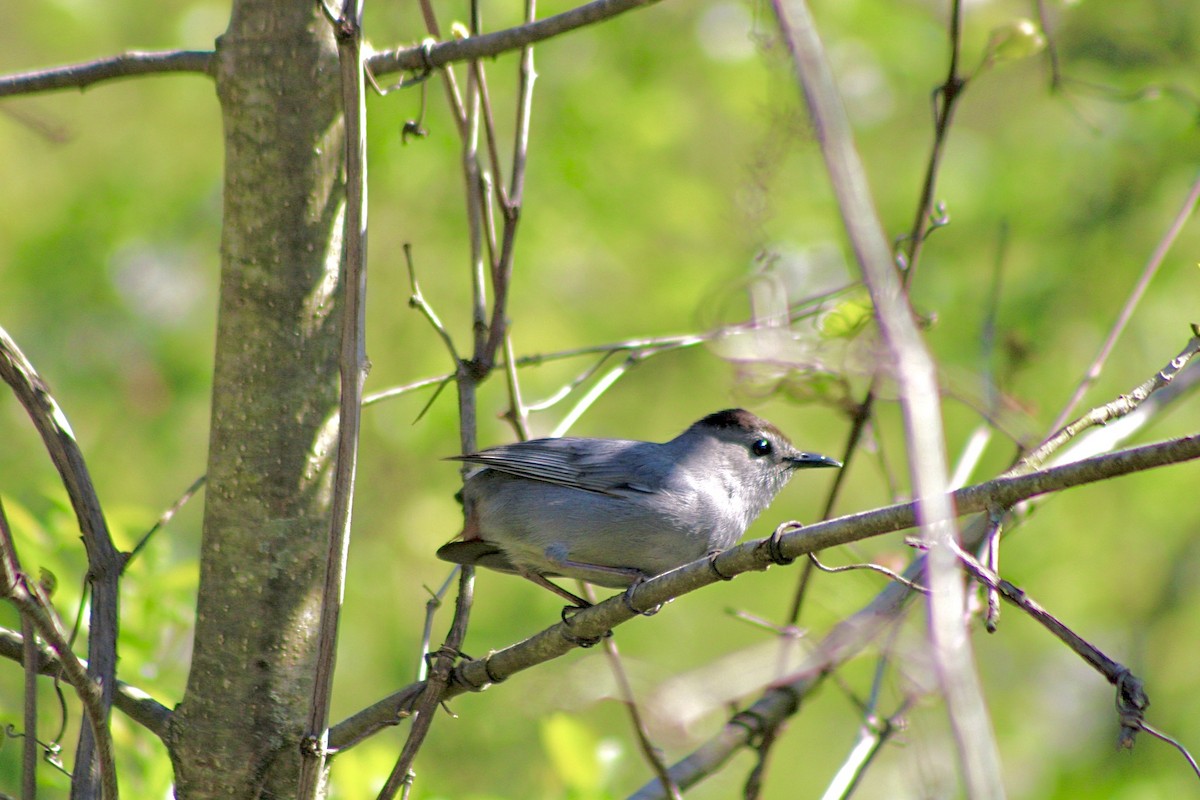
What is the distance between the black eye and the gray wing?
48 centimetres

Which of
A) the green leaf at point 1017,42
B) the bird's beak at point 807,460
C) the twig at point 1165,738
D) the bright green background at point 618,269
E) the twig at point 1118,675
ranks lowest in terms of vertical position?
the twig at point 1165,738

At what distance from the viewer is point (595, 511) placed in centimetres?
358

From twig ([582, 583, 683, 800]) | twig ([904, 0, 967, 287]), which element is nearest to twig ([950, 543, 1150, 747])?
twig ([582, 583, 683, 800])

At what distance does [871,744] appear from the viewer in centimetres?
341

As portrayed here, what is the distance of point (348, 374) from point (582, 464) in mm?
1850

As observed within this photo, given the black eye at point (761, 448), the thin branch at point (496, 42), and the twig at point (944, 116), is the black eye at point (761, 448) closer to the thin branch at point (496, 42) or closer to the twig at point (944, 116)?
the twig at point (944, 116)

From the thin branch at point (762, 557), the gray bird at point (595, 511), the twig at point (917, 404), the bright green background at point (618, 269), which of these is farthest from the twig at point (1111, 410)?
the bright green background at point (618, 269)

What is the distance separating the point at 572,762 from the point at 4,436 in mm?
4803

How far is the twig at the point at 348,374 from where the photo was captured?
194 cm

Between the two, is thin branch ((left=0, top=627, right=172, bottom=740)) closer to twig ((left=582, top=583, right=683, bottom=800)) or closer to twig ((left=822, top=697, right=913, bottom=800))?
twig ((left=582, top=583, right=683, bottom=800))

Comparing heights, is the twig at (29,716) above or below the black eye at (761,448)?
below

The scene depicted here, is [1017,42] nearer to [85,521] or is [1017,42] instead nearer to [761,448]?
[761,448]

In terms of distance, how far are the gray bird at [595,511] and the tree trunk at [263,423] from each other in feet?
3.70

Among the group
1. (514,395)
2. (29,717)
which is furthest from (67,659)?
(514,395)
